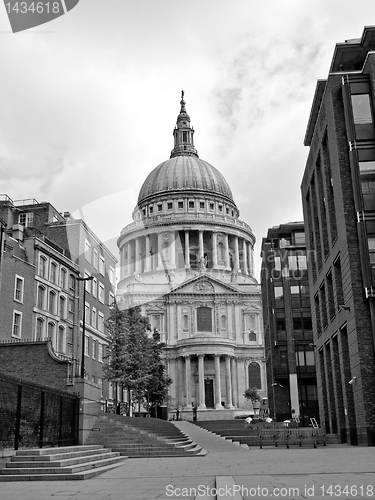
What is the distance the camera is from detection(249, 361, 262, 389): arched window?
108 meters

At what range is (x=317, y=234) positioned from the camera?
4616cm

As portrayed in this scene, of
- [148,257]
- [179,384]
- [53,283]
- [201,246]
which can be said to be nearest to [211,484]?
[53,283]

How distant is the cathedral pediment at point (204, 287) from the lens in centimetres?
11450

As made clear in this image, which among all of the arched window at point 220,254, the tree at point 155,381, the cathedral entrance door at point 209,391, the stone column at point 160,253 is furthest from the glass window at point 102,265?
the arched window at point 220,254

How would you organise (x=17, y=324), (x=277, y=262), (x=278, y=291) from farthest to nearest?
(x=277, y=262) → (x=278, y=291) → (x=17, y=324)

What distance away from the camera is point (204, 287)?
115 m

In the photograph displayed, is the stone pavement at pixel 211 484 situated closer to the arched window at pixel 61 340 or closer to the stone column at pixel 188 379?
the arched window at pixel 61 340

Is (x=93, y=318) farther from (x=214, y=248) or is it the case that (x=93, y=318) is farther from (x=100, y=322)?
(x=214, y=248)

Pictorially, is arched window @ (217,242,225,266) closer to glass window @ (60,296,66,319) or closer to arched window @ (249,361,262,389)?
arched window @ (249,361,262,389)

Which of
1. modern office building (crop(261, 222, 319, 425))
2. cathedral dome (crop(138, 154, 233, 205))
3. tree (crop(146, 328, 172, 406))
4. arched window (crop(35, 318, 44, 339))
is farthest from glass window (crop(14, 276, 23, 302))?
cathedral dome (crop(138, 154, 233, 205))

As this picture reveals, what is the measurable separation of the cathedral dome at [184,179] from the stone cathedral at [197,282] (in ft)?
0.90

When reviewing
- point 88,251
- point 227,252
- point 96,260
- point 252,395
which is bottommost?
point 252,395

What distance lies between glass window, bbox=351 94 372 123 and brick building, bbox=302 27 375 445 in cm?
6

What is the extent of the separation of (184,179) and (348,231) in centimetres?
11168
